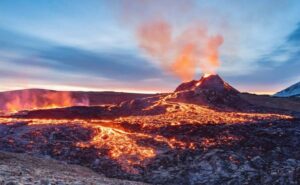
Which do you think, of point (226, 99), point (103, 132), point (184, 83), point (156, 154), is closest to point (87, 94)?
point (184, 83)

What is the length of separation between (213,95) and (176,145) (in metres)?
29.5

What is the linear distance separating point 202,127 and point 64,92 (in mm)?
73561

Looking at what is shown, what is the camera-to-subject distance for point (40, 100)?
357ft

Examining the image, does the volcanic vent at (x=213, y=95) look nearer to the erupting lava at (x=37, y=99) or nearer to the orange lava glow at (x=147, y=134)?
the orange lava glow at (x=147, y=134)

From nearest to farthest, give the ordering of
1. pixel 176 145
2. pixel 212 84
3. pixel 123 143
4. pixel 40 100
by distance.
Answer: pixel 176 145, pixel 123 143, pixel 212 84, pixel 40 100

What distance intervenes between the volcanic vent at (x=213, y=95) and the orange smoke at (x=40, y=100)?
4158 cm

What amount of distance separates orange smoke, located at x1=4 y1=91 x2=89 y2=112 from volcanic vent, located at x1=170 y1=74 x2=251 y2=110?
41.6 metres

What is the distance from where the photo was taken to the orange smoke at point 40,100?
104769 mm

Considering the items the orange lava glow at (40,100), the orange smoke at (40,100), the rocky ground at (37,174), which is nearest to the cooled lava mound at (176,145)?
the rocky ground at (37,174)

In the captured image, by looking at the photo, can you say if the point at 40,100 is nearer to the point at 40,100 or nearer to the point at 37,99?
the point at 40,100

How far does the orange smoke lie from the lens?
344 feet

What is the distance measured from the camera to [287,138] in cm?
4134

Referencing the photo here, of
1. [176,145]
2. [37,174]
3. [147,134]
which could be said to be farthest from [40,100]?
[37,174]

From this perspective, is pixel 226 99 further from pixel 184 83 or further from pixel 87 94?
pixel 87 94
